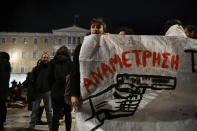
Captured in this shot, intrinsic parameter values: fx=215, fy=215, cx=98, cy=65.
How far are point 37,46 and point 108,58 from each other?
5966 cm

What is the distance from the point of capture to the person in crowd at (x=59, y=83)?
420 centimetres

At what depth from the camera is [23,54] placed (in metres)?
60.0

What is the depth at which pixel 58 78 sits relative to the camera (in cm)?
436

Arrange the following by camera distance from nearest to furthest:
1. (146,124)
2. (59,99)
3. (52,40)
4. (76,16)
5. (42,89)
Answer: (146,124), (59,99), (42,89), (52,40), (76,16)

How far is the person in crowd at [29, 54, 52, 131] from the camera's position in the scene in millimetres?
4980

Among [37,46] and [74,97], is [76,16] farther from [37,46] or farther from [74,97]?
[74,97]

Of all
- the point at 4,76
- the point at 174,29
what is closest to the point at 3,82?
the point at 4,76

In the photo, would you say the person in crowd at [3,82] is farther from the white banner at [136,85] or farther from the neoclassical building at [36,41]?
the neoclassical building at [36,41]

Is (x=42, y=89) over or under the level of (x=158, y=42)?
under

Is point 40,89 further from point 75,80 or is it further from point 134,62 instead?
point 134,62

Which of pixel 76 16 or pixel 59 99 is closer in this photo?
pixel 59 99

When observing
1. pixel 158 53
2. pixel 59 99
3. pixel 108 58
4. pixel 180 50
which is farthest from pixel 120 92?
pixel 59 99

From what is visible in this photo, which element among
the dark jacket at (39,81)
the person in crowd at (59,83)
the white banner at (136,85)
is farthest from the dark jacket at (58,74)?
the white banner at (136,85)

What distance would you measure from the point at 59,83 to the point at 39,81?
94 cm
